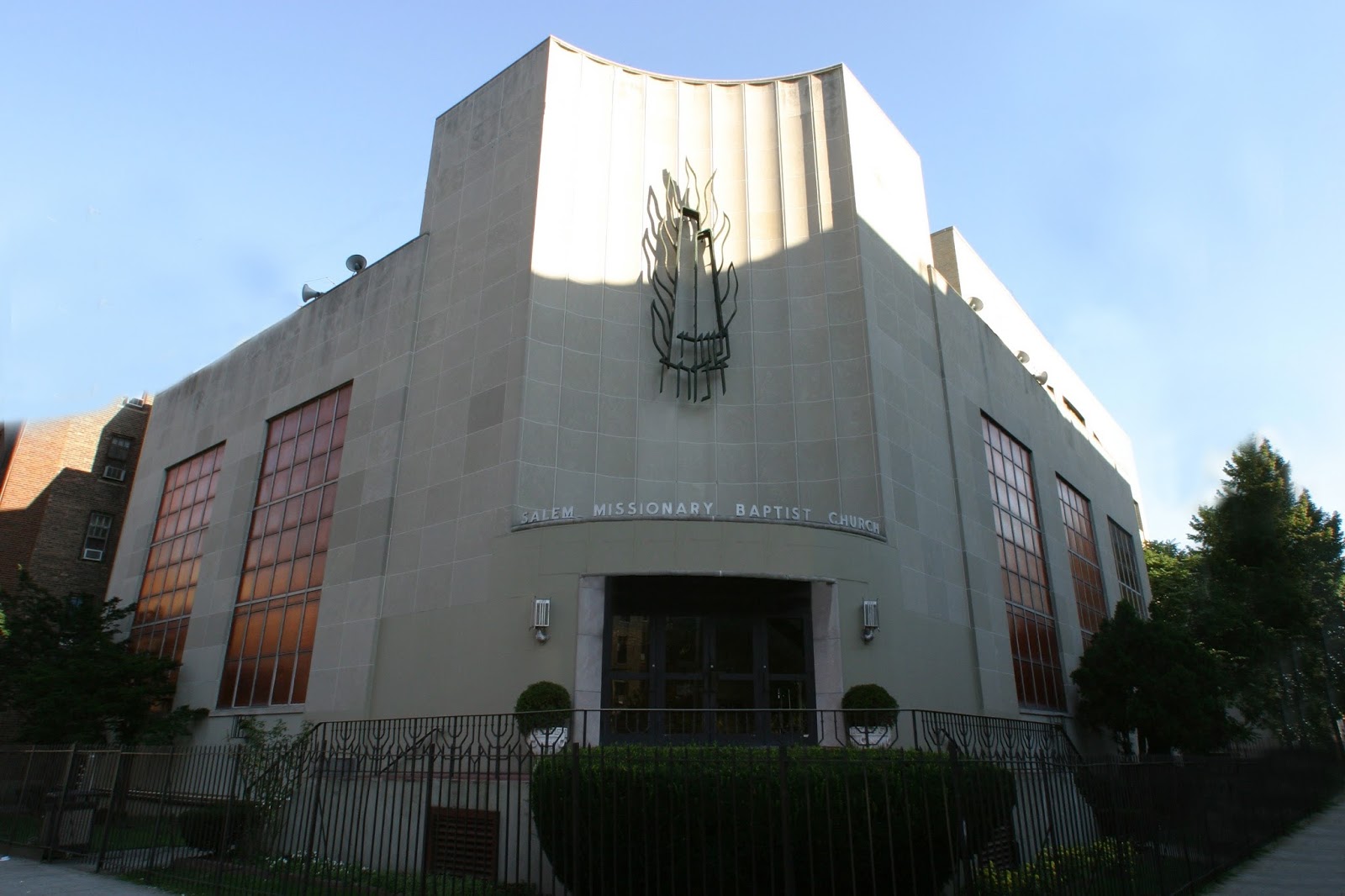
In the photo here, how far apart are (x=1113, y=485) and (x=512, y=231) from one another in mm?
29272

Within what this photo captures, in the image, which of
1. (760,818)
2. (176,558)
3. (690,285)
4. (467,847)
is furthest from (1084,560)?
(176,558)

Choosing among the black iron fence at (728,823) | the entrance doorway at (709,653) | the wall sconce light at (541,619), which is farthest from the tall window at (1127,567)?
the wall sconce light at (541,619)

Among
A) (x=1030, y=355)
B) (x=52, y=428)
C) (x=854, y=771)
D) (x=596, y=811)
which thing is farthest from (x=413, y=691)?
(x=1030, y=355)

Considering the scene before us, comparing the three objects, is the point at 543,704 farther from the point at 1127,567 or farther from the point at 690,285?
the point at 1127,567

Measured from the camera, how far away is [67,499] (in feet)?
113

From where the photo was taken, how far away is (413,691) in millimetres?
18500

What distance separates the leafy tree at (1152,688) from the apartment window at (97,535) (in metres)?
35.5

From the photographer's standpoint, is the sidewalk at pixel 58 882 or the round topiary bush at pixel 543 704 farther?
the round topiary bush at pixel 543 704

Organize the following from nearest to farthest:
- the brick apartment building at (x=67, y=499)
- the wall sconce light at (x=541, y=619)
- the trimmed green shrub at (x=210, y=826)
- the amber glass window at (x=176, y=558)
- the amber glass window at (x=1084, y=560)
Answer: the trimmed green shrub at (x=210, y=826), the wall sconce light at (x=541, y=619), the amber glass window at (x=176, y=558), the amber glass window at (x=1084, y=560), the brick apartment building at (x=67, y=499)

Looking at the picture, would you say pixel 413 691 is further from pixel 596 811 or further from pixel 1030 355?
pixel 1030 355

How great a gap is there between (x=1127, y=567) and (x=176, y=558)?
119ft

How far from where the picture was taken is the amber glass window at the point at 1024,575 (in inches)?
957

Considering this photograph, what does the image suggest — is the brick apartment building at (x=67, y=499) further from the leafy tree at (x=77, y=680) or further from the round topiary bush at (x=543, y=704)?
the round topiary bush at (x=543, y=704)

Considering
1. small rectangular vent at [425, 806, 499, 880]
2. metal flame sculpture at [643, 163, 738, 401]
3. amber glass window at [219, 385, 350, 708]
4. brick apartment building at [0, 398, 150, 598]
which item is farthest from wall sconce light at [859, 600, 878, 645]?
brick apartment building at [0, 398, 150, 598]
